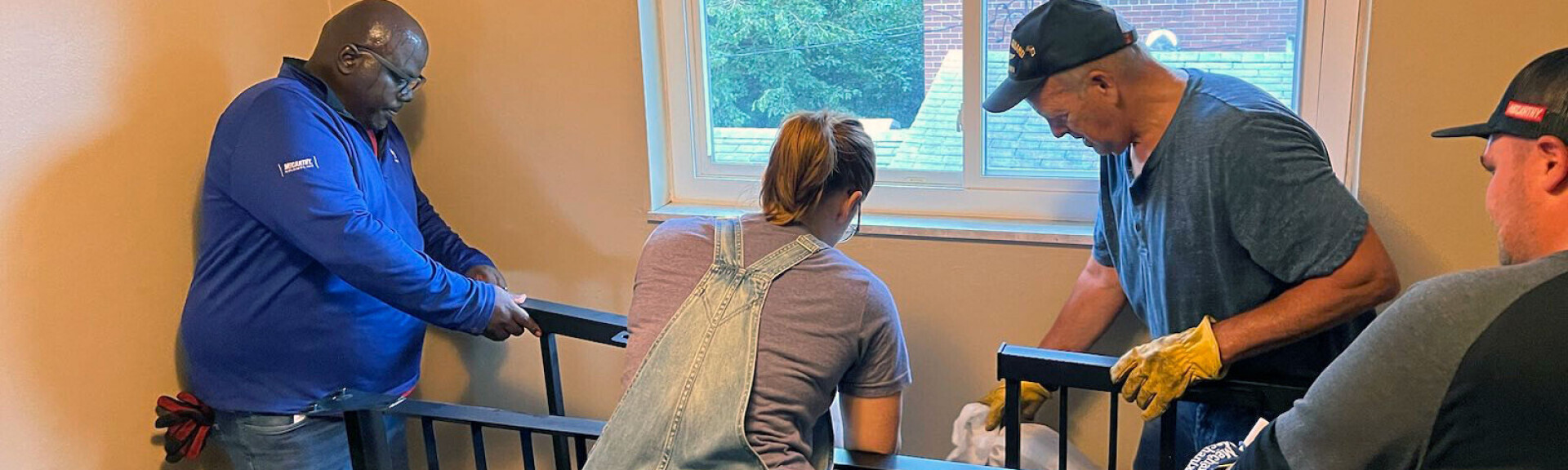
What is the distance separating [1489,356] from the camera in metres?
0.88

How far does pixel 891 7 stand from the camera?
2.02 meters

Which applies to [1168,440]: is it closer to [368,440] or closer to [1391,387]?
[1391,387]

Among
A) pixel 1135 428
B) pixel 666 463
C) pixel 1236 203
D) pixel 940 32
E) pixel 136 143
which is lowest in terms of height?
pixel 1135 428

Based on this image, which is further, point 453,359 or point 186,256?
point 453,359

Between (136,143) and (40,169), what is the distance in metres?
0.17

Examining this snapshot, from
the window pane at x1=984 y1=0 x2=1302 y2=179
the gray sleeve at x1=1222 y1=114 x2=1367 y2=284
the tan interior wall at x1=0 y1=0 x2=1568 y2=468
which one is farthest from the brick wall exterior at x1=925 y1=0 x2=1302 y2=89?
the gray sleeve at x1=1222 y1=114 x2=1367 y2=284

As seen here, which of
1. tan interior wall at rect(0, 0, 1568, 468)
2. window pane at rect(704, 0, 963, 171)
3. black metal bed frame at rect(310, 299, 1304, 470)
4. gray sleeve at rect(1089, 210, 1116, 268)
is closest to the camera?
black metal bed frame at rect(310, 299, 1304, 470)

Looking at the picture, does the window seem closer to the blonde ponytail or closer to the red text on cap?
the blonde ponytail

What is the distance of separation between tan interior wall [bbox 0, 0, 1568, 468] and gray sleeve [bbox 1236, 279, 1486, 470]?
83 centimetres

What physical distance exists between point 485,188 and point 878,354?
4.14 ft

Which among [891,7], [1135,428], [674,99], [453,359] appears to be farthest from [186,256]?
[1135,428]

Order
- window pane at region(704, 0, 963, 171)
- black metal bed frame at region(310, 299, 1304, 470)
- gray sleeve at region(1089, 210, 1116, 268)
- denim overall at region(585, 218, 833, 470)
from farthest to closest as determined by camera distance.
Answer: window pane at region(704, 0, 963, 171)
gray sleeve at region(1089, 210, 1116, 268)
black metal bed frame at region(310, 299, 1304, 470)
denim overall at region(585, 218, 833, 470)

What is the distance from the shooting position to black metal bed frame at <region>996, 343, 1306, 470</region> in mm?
1429

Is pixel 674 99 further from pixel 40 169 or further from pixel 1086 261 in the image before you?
pixel 40 169
